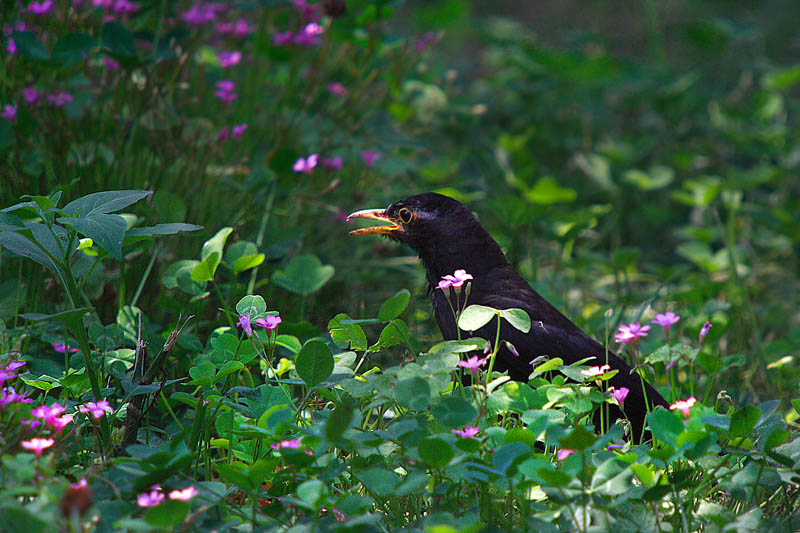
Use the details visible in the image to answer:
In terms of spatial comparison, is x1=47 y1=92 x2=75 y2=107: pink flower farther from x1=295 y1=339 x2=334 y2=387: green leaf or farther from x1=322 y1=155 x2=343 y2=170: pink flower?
x1=295 y1=339 x2=334 y2=387: green leaf

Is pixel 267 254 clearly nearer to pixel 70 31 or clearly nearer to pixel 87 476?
pixel 70 31

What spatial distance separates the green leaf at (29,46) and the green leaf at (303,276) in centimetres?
118

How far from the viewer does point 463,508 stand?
6.44 feet

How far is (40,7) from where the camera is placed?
315 cm

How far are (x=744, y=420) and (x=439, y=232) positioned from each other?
1427 millimetres

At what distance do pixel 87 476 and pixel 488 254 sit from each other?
5.67 ft

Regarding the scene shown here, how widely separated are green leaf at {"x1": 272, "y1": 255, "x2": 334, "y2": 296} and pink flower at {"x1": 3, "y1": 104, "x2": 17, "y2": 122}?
1179 millimetres

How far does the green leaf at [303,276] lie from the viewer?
2.74 metres

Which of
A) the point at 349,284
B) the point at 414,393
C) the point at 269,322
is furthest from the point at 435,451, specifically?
the point at 349,284

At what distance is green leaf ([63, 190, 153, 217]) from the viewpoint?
1.84m

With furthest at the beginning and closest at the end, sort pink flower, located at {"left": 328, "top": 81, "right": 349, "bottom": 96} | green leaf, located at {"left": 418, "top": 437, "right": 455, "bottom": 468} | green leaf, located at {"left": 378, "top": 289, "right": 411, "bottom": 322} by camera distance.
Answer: pink flower, located at {"left": 328, "top": 81, "right": 349, "bottom": 96}, green leaf, located at {"left": 378, "top": 289, "right": 411, "bottom": 322}, green leaf, located at {"left": 418, "top": 437, "right": 455, "bottom": 468}

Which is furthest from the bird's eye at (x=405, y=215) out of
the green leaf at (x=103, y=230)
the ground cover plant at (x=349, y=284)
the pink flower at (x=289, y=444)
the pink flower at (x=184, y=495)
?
the pink flower at (x=184, y=495)

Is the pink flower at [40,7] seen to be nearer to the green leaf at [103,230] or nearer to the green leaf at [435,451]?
the green leaf at [103,230]

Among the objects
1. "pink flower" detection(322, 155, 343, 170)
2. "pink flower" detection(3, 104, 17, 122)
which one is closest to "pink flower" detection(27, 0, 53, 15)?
"pink flower" detection(3, 104, 17, 122)
